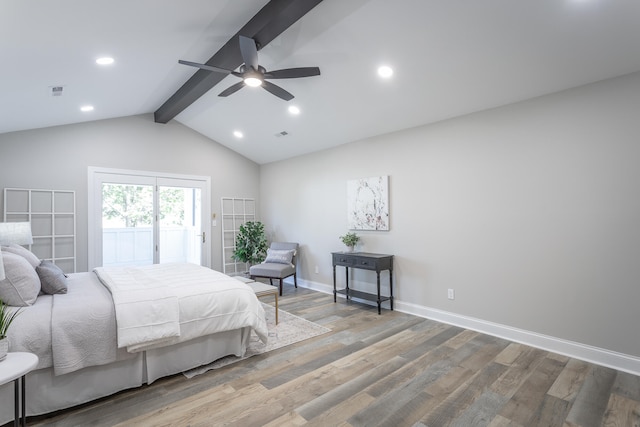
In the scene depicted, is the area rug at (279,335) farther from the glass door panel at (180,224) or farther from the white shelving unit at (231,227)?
the glass door panel at (180,224)

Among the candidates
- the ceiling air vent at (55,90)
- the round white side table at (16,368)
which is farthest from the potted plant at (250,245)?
the round white side table at (16,368)

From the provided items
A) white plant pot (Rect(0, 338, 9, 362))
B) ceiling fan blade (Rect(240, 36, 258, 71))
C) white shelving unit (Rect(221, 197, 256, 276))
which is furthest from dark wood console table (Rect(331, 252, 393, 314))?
white plant pot (Rect(0, 338, 9, 362))

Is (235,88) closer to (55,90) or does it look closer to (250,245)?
(55,90)

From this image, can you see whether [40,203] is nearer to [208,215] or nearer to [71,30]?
[208,215]

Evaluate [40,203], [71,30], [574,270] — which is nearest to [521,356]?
[574,270]

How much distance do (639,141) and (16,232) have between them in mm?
6389

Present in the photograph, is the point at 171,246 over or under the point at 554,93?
under

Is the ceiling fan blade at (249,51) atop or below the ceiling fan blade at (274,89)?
atop

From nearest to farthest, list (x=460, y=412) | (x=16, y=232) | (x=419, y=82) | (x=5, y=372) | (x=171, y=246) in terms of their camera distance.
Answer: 1. (x=5, y=372)
2. (x=460, y=412)
3. (x=419, y=82)
4. (x=16, y=232)
5. (x=171, y=246)

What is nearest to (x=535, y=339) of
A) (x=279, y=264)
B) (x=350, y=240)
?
(x=350, y=240)

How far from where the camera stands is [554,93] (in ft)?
10.5

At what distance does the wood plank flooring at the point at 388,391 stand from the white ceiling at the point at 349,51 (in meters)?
2.67

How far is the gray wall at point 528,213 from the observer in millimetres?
2836

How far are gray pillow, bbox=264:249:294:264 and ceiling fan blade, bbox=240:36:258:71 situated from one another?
3676mm
